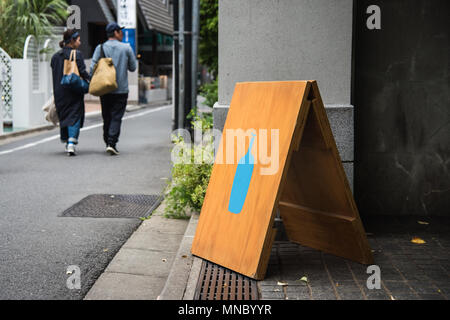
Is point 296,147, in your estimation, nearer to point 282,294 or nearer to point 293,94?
point 293,94

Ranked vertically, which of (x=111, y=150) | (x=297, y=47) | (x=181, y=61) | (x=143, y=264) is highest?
(x=181, y=61)

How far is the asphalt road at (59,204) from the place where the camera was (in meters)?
4.50

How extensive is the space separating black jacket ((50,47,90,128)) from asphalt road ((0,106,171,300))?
26.8 inches

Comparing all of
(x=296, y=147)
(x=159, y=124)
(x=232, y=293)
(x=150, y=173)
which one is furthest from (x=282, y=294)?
(x=159, y=124)

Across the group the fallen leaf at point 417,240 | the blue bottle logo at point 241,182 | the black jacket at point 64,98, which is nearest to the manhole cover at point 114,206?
the blue bottle logo at point 241,182

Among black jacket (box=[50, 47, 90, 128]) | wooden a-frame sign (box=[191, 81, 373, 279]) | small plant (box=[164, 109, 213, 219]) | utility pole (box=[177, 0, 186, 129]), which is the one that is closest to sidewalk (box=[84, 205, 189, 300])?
small plant (box=[164, 109, 213, 219])

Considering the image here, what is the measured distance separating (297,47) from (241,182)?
1.44m

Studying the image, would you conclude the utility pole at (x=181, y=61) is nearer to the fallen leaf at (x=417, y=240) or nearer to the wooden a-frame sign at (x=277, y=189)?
the wooden a-frame sign at (x=277, y=189)

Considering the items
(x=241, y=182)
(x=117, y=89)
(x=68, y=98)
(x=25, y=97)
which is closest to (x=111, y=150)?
(x=117, y=89)

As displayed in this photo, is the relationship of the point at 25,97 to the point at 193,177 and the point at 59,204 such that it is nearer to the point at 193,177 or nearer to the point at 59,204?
the point at 59,204

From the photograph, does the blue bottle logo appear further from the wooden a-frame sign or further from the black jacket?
the black jacket

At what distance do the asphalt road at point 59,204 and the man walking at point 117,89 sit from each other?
0.47 meters

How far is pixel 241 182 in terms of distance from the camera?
4.49 metres

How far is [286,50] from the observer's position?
5277 millimetres
